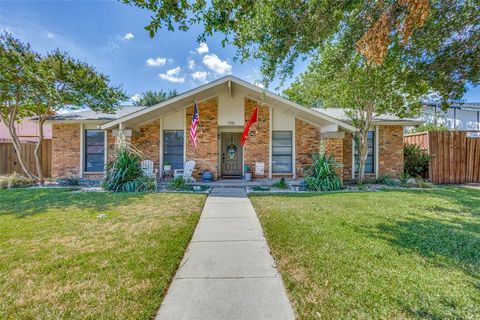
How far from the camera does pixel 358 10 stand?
5234 mm

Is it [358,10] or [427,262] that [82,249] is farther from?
[358,10]

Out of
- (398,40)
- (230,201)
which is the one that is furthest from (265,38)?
(230,201)

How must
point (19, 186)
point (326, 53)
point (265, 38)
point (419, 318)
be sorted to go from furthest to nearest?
1. point (19, 186)
2. point (326, 53)
3. point (265, 38)
4. point (419, 318)

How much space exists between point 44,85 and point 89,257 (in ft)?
31.7

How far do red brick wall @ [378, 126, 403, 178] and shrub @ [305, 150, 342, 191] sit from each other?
3540mm

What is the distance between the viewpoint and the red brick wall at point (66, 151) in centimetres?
1140

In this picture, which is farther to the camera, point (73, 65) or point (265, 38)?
point (73, 65)

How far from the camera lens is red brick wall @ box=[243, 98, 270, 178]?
36.6ft

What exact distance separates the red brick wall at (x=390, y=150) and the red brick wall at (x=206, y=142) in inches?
315

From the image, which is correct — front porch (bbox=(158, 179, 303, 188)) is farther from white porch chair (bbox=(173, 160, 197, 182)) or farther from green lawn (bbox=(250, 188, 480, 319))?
green lawn (bbox=(250, 188, 480, 319))

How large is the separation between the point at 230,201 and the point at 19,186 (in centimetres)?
912

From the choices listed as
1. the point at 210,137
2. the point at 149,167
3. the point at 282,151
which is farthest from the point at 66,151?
the point at 282,151

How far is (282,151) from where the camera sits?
37.0 ft

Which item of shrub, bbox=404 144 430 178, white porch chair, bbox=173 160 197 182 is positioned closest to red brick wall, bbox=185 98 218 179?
white porch chair, bbox=173 160 197 182
